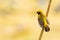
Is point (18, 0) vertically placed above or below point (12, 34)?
above

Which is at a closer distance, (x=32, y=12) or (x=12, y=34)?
(x=12, y=34)

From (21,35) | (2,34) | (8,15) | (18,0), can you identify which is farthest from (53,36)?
(18,0)

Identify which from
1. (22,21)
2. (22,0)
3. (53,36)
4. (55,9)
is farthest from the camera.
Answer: (22,0)

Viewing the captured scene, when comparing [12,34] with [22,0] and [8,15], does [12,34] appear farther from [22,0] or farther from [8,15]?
[22,0]

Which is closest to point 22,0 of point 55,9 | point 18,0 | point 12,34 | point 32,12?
point 18,0

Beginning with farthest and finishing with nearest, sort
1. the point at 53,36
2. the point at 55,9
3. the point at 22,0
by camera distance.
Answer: the point at 22,0
the point at 55,9
the point at 53,36

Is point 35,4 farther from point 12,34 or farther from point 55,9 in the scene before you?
point 12,34
